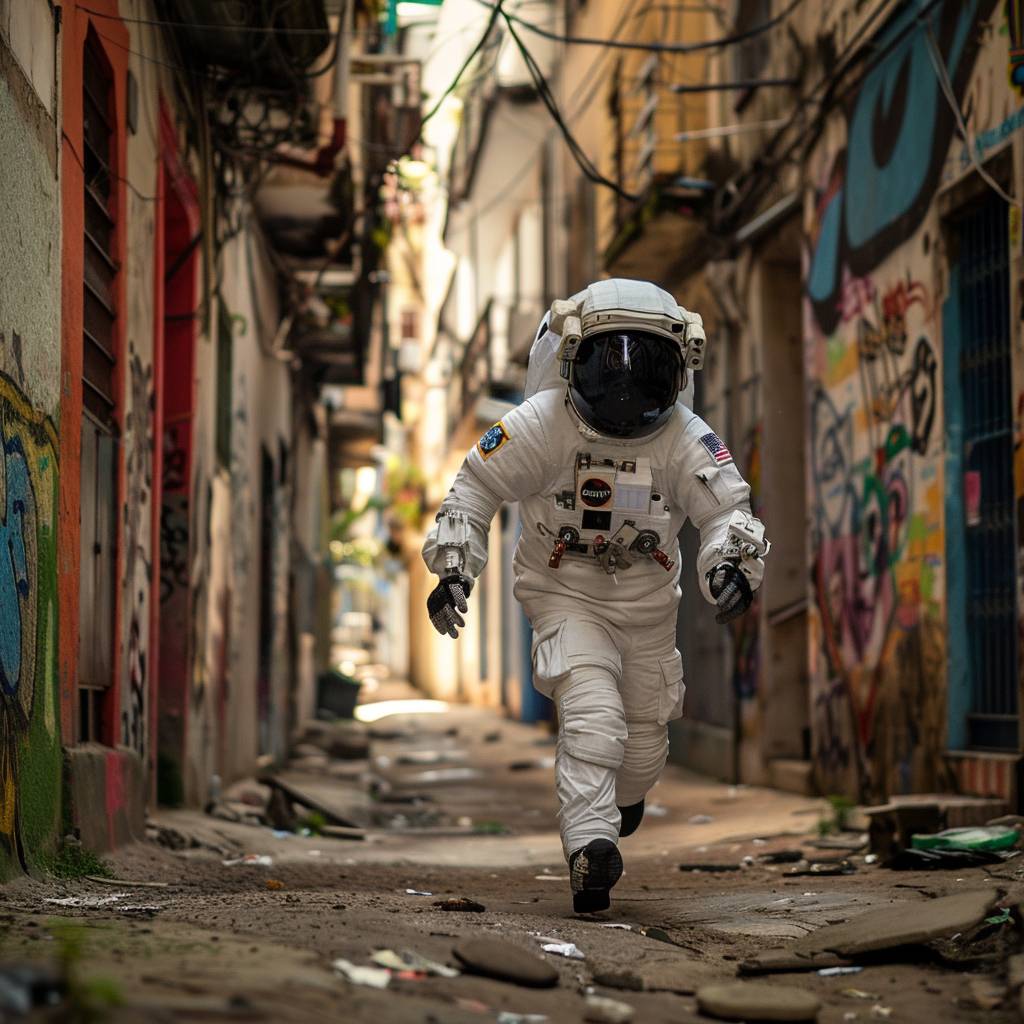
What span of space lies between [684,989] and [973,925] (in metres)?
1.08

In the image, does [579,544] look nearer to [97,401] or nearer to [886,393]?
[97,401]

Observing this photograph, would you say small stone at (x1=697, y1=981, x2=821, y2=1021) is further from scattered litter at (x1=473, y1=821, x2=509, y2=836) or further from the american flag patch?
scattered litter at (x1=473, y1=821, x2=509, y2=836)

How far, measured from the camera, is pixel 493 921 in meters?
5.11

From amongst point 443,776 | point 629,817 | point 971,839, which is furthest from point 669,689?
point 443,776

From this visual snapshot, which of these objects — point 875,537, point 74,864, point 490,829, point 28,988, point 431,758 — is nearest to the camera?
point 28,988

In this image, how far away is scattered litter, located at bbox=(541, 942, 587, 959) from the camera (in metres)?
4.64

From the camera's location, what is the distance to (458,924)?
493 centimetres

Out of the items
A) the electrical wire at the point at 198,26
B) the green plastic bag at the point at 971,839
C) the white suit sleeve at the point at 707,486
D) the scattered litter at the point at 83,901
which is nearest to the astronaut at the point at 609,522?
the white suit sleeve at the point at 707,486

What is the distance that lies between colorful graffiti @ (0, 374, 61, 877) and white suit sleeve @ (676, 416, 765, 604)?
7.47 feet

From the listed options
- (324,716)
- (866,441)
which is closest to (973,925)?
(866,441)

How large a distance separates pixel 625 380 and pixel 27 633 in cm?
222

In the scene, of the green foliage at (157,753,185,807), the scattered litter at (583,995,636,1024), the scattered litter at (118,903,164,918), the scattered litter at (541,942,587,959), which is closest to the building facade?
the green foliage at (157,753,185,807)

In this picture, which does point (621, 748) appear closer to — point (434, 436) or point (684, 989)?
point (684, 989)

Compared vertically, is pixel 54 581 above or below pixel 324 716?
above
